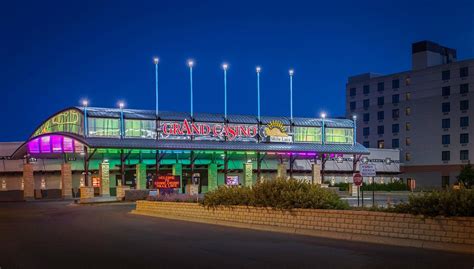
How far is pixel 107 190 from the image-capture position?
54094 millimetres

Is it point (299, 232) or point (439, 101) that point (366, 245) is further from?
point (439, 101)

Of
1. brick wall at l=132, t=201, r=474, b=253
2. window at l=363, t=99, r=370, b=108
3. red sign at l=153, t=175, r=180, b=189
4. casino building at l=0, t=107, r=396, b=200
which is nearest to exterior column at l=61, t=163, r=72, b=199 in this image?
casino building at l=0, t=107, r=396, b=200

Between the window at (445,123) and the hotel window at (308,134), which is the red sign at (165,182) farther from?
the window at (445,123)

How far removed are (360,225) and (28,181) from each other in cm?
4707

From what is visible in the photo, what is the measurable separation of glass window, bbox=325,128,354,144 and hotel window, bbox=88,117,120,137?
23207 mm

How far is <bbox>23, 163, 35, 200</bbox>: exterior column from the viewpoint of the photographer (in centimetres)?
5872

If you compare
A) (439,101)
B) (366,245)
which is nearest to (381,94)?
Result: (439,101)

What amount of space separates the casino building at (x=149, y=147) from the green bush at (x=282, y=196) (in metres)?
21.9

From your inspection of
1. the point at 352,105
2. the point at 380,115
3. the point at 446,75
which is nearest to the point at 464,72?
the point at 446,75

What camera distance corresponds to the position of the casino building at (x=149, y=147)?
54.1 m

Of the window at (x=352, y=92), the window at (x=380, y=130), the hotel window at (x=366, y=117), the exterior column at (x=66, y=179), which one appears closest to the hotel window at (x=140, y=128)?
the exterior column at (x=66, y=179)

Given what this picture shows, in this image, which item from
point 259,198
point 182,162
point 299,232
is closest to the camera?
point 299,232

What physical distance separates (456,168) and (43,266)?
74240 mm

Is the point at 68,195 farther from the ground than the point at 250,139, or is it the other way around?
the point at 250,139
